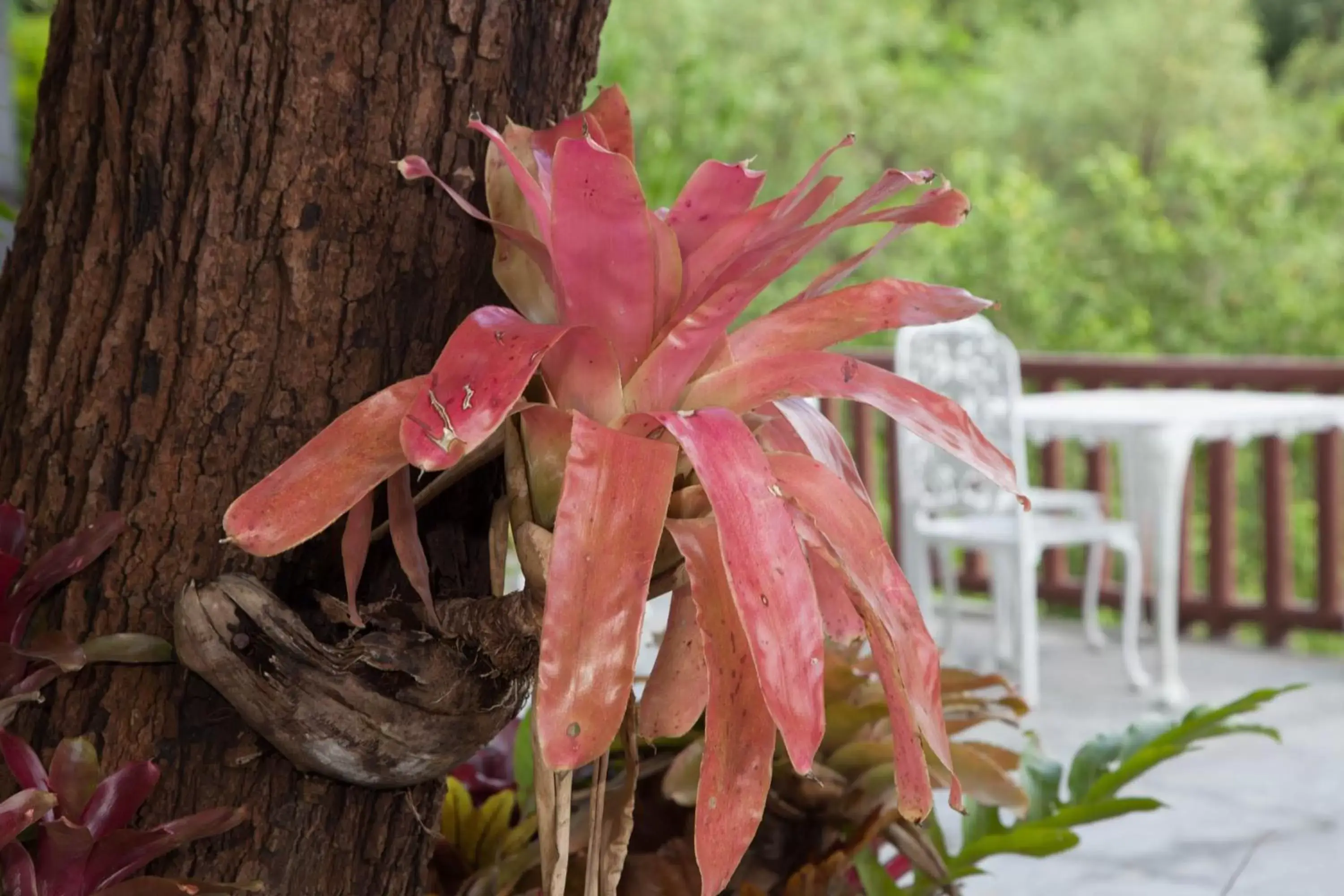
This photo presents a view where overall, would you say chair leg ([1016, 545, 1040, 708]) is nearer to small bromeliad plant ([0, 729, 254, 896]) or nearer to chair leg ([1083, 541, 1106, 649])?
chair leg ([1083, 541, 1106, 649])

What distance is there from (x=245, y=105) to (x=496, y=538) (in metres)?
0.22

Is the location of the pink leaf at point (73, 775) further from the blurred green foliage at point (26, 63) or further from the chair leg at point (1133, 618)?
the chair leg at point (1133, 618)

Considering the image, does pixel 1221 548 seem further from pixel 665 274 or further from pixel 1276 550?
pixel 665 274

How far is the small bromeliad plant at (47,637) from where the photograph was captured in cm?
62

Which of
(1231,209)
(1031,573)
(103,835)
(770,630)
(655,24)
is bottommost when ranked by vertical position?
(1031,573)

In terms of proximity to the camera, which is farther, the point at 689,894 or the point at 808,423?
the point at 689,894

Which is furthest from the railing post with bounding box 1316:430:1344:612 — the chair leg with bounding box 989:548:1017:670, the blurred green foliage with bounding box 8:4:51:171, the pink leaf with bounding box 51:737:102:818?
the pink leaf with bounding box 51:737:102:818

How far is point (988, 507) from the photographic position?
3783 millimetres

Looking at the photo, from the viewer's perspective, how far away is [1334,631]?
14.0ft

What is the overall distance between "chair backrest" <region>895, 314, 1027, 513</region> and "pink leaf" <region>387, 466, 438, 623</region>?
10.5 feet

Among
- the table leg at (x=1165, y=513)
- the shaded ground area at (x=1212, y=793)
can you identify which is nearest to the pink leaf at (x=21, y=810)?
the shaded ground area at (x=1212, y=793)

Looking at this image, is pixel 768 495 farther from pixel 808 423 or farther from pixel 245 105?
pixel 245 105

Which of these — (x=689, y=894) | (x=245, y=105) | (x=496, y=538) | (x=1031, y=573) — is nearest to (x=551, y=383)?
(x=496, y=538)

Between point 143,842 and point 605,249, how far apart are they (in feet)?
1.02
